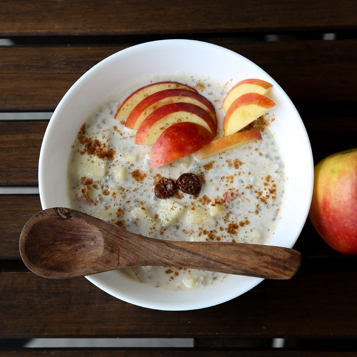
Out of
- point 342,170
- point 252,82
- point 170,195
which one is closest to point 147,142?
point 170,195

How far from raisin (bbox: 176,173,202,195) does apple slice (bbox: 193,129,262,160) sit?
65mm

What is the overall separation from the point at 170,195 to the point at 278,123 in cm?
36

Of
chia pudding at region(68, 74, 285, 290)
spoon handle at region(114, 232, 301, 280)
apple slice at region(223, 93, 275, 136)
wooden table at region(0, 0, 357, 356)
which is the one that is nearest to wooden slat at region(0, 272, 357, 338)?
wooden table at region(0, 0, 357, 356)

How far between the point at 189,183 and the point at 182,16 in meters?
0.51

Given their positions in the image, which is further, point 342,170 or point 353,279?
point 353,279

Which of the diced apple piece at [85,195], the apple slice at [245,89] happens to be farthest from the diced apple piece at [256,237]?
the diced apple piece at [85,195]

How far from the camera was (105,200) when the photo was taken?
985 mm

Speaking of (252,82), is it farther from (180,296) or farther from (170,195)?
(180,296)

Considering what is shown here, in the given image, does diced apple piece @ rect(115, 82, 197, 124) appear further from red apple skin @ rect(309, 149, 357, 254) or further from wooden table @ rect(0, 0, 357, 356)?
red apple skin @ rect(309, 149, 357, 254)

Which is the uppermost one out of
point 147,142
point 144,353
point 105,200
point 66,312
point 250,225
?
point 147,142

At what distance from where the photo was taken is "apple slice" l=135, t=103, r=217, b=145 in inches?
38.4

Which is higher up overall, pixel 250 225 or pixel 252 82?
pixel 252 82

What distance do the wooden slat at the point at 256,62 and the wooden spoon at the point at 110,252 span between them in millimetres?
418

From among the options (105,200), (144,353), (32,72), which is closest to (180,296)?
(144,353)
